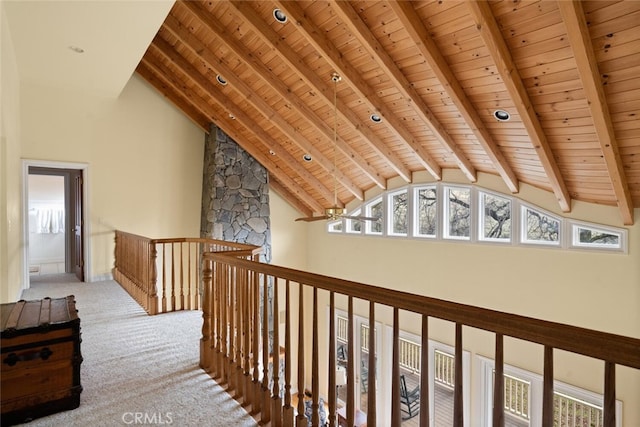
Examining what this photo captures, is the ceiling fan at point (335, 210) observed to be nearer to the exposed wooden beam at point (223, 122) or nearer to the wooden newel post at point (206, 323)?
the exposed wooden beam at point (223, 122)

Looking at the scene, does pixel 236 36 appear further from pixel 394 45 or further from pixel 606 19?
pixel 606 19

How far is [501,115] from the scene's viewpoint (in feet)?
14.3

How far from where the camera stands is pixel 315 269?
9.52m

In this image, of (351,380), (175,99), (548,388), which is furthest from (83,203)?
(548,388)

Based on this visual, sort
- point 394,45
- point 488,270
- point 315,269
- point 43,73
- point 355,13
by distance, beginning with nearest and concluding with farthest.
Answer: point 355,13, point 394,45, point 43,73, point 488,270, point 315,269

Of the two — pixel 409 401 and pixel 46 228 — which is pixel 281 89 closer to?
pixel 409 401

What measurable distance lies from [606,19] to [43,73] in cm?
700

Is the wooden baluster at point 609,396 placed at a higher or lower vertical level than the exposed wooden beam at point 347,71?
lower

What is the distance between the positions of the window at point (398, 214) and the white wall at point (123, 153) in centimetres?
415

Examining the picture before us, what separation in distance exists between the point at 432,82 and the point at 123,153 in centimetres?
577

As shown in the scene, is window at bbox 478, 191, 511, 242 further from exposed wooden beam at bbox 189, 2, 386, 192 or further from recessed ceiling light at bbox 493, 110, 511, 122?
exposed wooden beam at bbox 189, 2, 386, 192

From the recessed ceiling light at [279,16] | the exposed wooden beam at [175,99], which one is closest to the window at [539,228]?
the recessed ceiling light at [279,16]

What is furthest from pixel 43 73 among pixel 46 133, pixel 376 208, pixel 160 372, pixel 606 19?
pixel 606 19

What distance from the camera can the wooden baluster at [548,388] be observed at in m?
1.09
